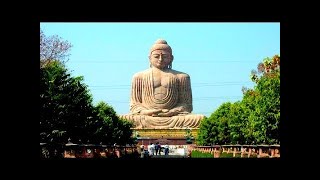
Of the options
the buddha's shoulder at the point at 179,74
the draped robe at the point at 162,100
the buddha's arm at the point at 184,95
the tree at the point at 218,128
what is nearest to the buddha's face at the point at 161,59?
the draped robe at the point at 162,100

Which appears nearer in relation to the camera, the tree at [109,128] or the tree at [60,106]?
the tree at [60,106]

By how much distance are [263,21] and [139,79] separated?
3694 centimetres

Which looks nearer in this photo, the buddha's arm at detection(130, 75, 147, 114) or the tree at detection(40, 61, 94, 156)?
the tree at detection(40, 61, 94, 156)

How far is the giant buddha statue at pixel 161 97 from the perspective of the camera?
44.8 metres

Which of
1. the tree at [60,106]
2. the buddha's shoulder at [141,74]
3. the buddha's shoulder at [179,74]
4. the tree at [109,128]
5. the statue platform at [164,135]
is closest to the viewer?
the tree at [60,106]

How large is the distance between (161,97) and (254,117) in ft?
75.6

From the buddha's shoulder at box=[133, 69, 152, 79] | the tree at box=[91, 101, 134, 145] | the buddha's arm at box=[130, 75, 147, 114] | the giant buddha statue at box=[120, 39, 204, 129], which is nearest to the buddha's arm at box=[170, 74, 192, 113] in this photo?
the giant buddha statue at box=[120, 39, 204, 129]

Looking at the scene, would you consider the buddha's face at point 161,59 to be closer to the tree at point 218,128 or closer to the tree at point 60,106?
the tree at point 218,128

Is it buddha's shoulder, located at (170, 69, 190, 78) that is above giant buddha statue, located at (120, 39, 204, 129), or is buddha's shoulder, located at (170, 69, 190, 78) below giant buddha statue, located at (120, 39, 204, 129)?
above

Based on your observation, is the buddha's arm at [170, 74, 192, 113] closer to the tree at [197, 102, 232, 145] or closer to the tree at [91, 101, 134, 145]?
the tree at [197, 102, 232, 145]

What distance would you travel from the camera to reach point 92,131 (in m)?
22.8

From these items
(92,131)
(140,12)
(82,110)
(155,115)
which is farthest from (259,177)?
(155,115)

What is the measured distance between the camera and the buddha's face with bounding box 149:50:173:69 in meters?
45.5
